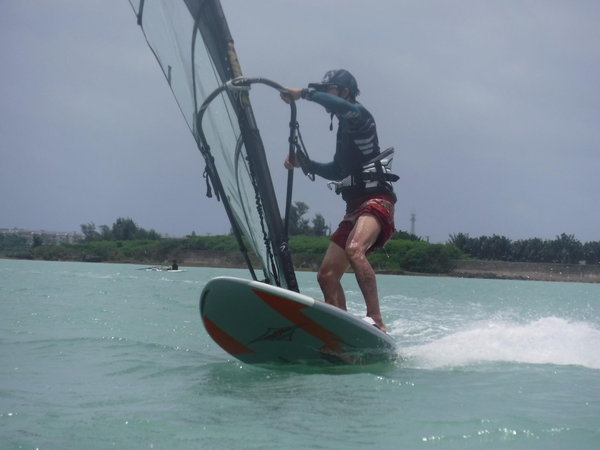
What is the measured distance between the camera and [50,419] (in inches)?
116

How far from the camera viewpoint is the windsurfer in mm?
4699

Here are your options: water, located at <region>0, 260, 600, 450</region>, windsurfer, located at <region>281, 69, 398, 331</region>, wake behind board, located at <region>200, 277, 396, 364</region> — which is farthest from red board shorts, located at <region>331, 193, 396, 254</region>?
water, located at <region>0, 260, 600, 450</region>

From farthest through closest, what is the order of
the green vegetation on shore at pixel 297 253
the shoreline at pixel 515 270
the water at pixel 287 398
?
the green vegetation on shore at pixel 297 253
the shoreline at pixel 515 270
the water at pixel 287 398

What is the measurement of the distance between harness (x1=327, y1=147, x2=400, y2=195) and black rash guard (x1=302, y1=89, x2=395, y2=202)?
0.5 inches

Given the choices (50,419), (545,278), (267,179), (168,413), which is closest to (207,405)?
(168,413)

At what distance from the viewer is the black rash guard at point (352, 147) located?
15.3 feet

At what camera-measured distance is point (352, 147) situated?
4.86 meters

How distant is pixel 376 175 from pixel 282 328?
111cm

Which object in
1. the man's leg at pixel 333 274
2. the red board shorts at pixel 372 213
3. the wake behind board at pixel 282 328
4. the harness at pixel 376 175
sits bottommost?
the wake behind board at pixel 282 328

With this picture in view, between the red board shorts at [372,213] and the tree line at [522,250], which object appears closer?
the red board shorts at [372,213]

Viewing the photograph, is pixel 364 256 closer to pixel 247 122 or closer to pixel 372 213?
pixel 372 213

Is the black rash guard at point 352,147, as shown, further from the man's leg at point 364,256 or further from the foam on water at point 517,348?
the foam on water at point 517,348

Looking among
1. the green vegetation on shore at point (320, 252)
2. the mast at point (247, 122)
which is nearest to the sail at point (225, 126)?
the mast at point (247, 122)

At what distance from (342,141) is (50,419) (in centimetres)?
262
